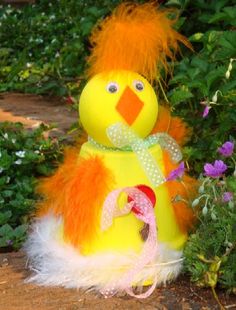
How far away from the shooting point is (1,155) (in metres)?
4.52

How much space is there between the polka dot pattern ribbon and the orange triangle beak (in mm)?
44

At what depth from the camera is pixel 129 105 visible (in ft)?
9.91

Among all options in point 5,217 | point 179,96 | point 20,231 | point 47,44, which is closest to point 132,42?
point 179,96

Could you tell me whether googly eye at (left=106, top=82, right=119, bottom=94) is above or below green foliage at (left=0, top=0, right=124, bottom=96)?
above

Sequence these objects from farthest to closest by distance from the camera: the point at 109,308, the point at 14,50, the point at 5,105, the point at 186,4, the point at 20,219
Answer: the point at 14,50
the point at 5,105
the point at 186,4
the point at 20,219
the point at 109,308

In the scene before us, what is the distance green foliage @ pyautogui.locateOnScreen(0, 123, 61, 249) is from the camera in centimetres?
384

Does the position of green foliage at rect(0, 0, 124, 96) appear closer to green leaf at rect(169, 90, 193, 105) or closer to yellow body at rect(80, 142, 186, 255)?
green leaf at rect(169, 90, 193, 105)

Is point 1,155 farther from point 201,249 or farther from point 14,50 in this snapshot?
point 14,50

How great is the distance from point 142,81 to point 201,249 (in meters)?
0.74

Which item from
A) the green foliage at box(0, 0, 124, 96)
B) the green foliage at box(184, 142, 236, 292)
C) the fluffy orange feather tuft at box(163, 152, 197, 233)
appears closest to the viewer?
the green foliage at box(184, 142, 236, 292)

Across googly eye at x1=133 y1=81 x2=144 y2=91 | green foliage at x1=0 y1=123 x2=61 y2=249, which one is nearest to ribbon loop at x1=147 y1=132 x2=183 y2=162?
googly eye at x1=133 y1=81 x2=144 y2=91

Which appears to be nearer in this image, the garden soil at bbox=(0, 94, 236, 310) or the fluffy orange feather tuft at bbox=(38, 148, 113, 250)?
the garden soil at bbox=(0, 94, 236, 310)

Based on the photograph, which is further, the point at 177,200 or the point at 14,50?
the point at 14,50

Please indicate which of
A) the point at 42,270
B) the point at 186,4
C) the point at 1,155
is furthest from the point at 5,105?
the point at 42,270
